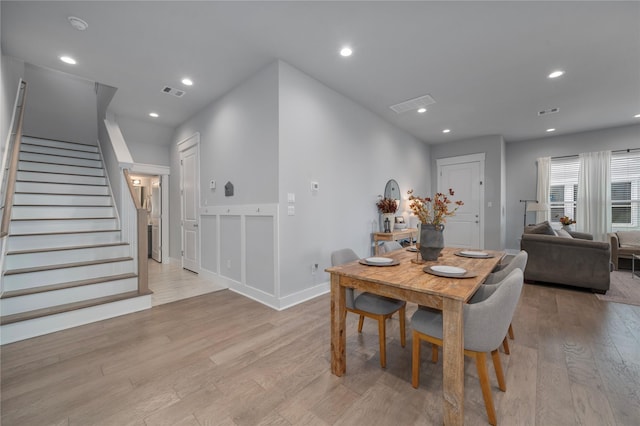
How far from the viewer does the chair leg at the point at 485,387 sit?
1.34 m

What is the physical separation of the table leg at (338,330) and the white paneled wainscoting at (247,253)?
4.23 ft

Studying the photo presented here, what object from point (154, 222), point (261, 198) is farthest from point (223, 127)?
point (154, 222)

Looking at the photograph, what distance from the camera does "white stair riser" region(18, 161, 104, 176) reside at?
4.00 meters

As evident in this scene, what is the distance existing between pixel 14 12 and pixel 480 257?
477 centimetres

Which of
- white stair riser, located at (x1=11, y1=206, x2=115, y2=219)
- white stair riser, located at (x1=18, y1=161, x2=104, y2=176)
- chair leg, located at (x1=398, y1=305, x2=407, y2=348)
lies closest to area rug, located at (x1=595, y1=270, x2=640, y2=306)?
chair leg, located at (x1=398, y1=305, x2=407, y2=348)

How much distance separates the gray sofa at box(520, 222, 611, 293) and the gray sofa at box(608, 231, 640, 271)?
71.5 inches

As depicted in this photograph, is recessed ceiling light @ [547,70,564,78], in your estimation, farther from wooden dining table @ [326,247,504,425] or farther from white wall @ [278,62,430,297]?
wooden dining table @ [326,247,504,425]

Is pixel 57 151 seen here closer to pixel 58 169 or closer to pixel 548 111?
pixel 58 169

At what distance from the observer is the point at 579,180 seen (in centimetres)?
561

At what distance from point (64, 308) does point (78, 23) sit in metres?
2.78

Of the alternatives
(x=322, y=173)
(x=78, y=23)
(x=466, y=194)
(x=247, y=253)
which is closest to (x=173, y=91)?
(x=78, y=23)

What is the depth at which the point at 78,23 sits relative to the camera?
236cm

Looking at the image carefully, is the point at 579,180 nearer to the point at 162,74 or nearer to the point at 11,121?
the point at 162,74

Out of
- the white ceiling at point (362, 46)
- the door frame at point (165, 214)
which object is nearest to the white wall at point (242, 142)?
the white ceiling at point (362, 46)
